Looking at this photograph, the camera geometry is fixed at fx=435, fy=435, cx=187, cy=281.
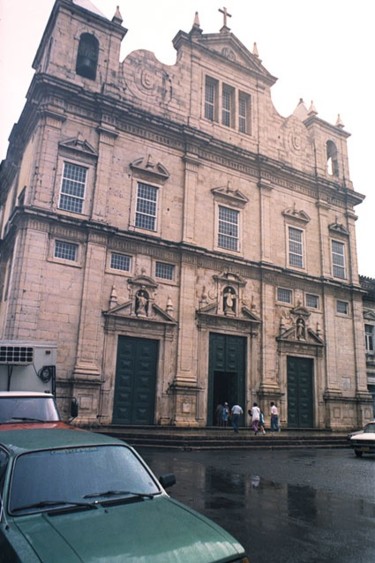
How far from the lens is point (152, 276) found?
22.0 meters

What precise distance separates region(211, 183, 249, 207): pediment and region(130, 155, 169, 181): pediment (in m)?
3.25

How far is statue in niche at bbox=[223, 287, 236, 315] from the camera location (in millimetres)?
23750

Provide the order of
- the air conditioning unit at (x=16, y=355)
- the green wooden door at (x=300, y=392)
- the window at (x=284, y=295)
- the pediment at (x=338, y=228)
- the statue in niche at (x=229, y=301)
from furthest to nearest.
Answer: the pediment at (x=338, y=228), the window at (x=284, y=295), the green wooden door at (x=300, y=392), the statue in niche at (x=229, y=301), the air conditioning unit at (x=16, y=355)

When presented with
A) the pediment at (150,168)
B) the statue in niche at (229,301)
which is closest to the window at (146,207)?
the pediment at (150,168)

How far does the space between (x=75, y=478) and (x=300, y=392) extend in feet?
76.1

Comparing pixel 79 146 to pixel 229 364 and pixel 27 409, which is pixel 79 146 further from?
pixel 27 409

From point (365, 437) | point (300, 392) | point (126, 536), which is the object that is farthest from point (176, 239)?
point (126, 536)

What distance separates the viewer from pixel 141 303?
21156 mm

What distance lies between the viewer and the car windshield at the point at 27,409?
7996 millimetres

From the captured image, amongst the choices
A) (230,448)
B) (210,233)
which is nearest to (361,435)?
(230,448)

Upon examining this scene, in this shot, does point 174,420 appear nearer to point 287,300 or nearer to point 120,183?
point 287,300

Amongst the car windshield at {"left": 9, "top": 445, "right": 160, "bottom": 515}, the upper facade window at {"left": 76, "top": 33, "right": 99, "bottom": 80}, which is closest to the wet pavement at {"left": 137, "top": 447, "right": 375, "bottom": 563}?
the car windshield at {"left": 9, "top": 445, "right": 160, "bottom": 515}

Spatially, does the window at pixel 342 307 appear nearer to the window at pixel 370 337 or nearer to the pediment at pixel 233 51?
the window at pixel 370 337

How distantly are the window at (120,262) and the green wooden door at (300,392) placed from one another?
1106cm
